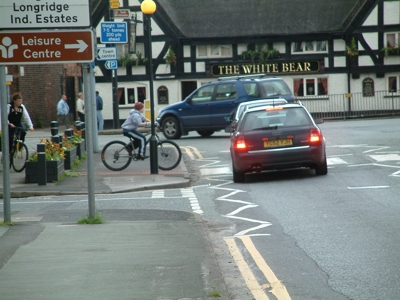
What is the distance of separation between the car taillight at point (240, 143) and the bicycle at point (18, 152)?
5573mm

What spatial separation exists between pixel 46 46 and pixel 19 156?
29.2 feet

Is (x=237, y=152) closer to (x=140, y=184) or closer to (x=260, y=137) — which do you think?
(x=260, y=137)

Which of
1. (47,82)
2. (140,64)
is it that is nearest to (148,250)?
(47,82)

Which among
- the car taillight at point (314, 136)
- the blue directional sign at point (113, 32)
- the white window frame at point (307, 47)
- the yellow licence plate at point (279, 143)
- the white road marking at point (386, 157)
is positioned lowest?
the white road marking at point (386, 157)

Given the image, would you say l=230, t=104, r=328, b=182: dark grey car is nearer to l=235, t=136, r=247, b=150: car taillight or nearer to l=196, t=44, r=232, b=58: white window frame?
l=235, t=136, r=247, b=150: car taillight

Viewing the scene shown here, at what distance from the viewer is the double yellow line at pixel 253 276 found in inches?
266

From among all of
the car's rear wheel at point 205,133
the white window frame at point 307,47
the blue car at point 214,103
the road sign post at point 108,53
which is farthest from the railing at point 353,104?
the road sign post at point 108,53

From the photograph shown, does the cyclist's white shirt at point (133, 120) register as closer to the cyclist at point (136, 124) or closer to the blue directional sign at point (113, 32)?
the cyclist at point (136, 124)

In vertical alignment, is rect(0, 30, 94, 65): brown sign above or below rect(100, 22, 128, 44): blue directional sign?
below

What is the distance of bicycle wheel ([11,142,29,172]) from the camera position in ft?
60.6

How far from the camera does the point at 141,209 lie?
40.8 feet

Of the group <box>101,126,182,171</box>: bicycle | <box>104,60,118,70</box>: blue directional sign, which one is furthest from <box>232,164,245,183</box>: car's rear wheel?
<box>104,60,118,70</box>: blue directional sign

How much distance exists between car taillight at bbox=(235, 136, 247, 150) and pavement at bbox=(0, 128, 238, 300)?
389cm

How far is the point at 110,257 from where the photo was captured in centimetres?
826
